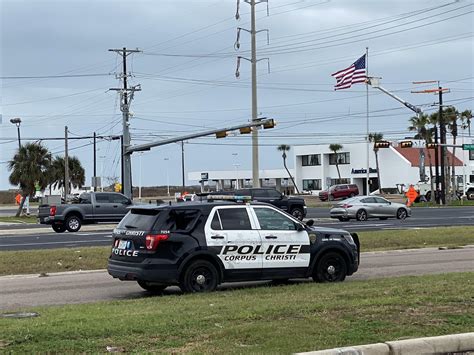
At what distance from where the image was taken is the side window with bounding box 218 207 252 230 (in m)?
13.1

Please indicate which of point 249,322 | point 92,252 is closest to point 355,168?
point 92,252

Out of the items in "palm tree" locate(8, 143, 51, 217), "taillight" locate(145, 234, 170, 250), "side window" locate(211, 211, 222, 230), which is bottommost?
"taillight" locate(145, 234, 170, 250)

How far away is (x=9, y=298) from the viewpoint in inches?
516

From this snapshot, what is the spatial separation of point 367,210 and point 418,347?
34583 millimetres

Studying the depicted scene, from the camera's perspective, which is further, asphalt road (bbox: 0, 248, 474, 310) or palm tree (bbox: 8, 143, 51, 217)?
palm tree (bbox: 8, 143, 51, 217)

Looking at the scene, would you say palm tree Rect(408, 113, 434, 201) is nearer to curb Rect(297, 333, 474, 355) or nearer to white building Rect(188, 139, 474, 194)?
white building Rect(188, 139, 474, 194)

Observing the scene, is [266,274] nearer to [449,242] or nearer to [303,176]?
[449,242]

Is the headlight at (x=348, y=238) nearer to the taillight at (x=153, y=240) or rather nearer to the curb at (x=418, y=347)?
the taillight at (x=153, y=240)

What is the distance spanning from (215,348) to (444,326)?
2.81 meters

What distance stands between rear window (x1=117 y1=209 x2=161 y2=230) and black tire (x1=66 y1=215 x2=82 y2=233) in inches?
852

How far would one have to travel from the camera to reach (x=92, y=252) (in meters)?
20.1

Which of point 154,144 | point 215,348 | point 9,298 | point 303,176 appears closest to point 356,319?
point 215,348

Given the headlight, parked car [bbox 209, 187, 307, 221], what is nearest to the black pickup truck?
parked car [bbox 209, 187, 307, 221]

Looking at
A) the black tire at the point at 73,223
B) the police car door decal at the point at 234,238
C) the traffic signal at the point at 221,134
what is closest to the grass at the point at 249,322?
the police car door decal at the point at 234,238
